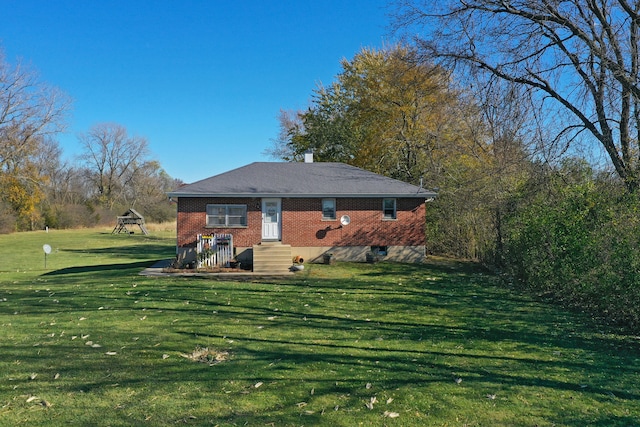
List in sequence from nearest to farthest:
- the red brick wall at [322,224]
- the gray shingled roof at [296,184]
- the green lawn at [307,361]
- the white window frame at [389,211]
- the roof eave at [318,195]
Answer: the green lawn at [307,361]
the roof eave at [318,195]
the red brick wall at [322,224]
the gray shingled roof at [296,184]
the white window frame at [389,211]

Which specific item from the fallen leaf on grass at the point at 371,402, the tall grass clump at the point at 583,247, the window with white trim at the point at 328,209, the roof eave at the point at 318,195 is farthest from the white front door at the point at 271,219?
the fallen leaf on grass at the point at 371,402

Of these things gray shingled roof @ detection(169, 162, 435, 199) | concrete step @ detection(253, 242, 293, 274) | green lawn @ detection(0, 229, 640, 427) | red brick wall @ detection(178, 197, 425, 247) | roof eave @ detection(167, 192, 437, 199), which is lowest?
green lawn @ detection(0, 229, 640, 427)

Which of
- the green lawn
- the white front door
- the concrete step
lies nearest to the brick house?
the white front door

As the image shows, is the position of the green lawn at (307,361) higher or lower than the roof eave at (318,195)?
lower

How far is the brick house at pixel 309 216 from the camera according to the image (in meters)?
18.6

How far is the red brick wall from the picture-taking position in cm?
1855

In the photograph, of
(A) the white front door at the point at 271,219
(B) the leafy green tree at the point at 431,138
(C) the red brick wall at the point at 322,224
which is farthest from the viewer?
(A) the white front door at the point at 271,219

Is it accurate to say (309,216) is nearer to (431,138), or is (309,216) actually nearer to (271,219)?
(271,219)

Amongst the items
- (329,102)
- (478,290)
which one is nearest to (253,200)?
(478,290)

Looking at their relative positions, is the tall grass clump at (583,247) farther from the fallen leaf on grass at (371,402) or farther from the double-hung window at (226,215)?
the double-hung window at (226,215)

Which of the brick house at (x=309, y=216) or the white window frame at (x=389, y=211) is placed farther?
the white window frame at (x=389, y=211)

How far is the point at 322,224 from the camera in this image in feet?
62.9

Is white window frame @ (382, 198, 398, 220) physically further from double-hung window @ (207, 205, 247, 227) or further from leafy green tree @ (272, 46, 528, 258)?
double-hung window @ (207, 205, 247, 227)

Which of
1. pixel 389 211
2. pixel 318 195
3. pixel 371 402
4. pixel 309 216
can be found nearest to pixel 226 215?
pixel 309 216
